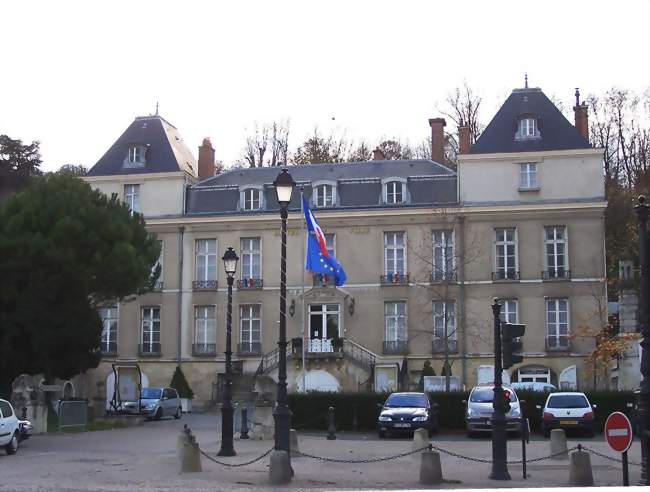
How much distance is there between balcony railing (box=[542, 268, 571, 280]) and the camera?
Result: 42.9 metres

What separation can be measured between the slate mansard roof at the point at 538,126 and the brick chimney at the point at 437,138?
10.2 feet

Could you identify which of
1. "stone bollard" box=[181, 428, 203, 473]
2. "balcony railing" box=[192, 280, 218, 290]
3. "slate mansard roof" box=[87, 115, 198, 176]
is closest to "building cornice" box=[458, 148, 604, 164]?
"balcony railing" box=[192, 280, 218, 290]

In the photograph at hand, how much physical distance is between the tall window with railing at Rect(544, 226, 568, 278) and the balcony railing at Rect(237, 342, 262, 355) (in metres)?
14.3

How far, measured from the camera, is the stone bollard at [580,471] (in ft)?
→ 50.8

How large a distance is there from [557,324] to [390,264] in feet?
27.5

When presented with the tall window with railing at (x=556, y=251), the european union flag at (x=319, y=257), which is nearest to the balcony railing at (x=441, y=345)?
the tall window with railing at (x=556, y=251)

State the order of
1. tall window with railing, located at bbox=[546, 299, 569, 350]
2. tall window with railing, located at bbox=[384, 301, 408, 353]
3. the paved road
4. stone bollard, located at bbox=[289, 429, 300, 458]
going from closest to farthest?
the paved road → stone bollard, located at bbox=[289, 429, 300, 458] → tall window with railing, located at bbox=[546, 299, 569, 350] → tall window with railing, located at bbox=[384, 301, 408, 353]

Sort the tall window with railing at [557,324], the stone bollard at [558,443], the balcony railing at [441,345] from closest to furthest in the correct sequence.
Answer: the stone bollard at [558,443]
the tall window with railing at [557,324]
the balcony railing at [441,345]

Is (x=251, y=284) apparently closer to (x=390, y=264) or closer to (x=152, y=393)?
(x=390, y=264)

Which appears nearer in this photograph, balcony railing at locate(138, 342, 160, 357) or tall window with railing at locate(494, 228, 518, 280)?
tall window with railing at locate(494, 228, 518, 280)

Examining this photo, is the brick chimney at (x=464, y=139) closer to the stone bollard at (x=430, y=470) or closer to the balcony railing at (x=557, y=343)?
the balcony railing at (x=557, y=343)

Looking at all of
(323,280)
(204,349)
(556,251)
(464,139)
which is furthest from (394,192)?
(204,349)

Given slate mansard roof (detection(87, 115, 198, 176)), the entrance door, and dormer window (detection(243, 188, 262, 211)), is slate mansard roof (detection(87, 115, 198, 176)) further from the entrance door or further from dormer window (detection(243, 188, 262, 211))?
the entrance door

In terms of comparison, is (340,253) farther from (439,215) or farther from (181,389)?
(181,389)
